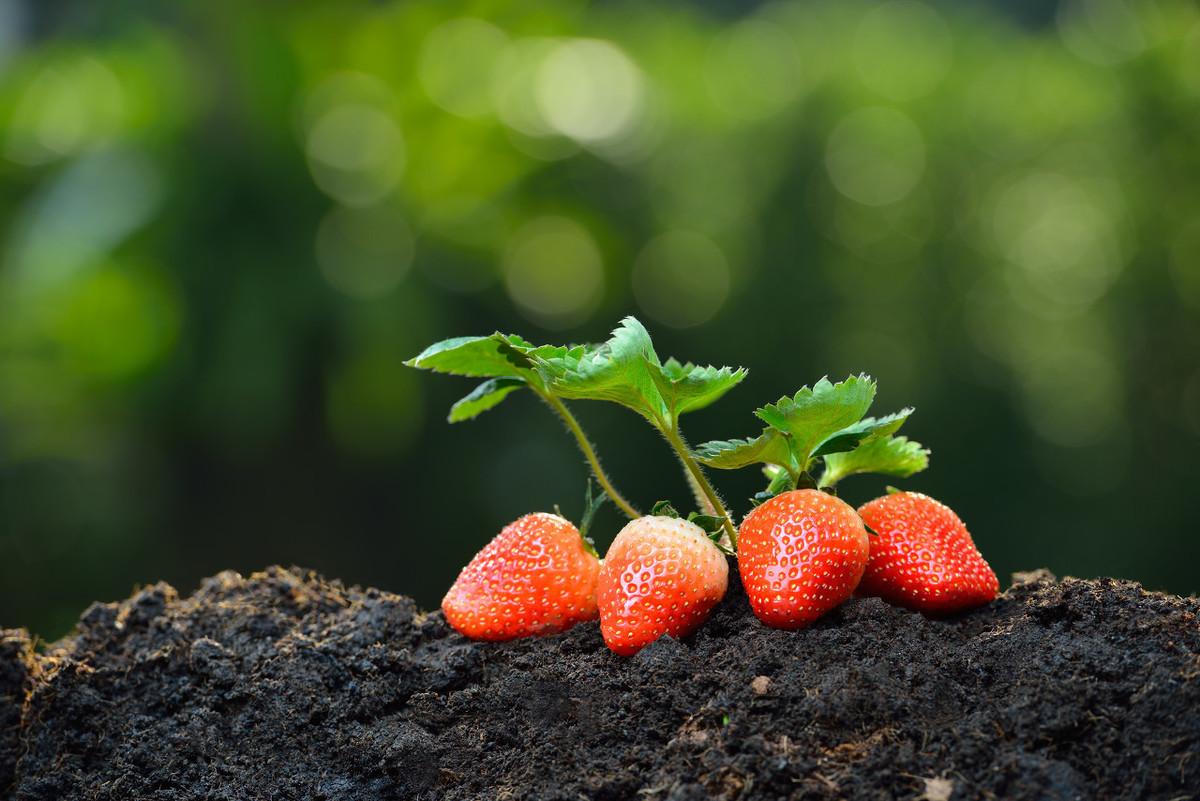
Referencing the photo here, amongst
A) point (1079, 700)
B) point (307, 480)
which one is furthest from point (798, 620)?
point (307, 480)

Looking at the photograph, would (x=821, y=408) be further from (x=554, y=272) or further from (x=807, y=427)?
(x=554, y=272)

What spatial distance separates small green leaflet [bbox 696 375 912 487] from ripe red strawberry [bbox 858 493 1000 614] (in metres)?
0.13

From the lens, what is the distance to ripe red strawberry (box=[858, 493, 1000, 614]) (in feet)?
3.91

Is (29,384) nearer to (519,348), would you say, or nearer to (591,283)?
(591,283)

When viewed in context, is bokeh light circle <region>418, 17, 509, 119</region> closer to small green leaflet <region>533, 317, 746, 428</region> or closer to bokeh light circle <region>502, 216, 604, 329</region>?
bokeh light circle <region>502, 216, 604, 329</region>

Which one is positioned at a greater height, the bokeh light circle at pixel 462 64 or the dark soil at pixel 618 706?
the bokeh light circle at pixel 462 64

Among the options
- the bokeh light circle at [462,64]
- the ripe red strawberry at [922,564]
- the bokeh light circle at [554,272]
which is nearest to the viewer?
the ripe red strawberry at [922,564]

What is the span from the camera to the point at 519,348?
1161 mm

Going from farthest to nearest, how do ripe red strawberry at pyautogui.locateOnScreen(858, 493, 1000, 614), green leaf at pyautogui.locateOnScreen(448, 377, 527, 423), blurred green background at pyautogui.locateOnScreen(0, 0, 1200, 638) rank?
blurred green background at pyautogui.locateOnScreen(0, 0, 1200, 638), green leaf at pyautogui.locateOnScreen(448, 377, 527, 423), ripe red strawberry at pyautogui.locateOnScreen(858, 493, 1000, 614)

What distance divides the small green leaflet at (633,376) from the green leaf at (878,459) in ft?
0.66

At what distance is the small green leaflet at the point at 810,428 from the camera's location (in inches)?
42.5

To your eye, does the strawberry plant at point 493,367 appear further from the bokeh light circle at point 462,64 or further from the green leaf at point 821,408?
the bokeh light circle at point 462,64

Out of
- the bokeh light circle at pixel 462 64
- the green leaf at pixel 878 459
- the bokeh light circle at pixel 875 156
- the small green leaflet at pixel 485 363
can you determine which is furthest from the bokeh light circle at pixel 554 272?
the green leaf at pixel 878 459

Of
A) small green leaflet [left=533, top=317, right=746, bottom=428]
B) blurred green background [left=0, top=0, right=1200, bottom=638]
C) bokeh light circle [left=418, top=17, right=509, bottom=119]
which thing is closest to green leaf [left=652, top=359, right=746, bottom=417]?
small green leaflet [left=533, top=317, right=746, bottom=428]
